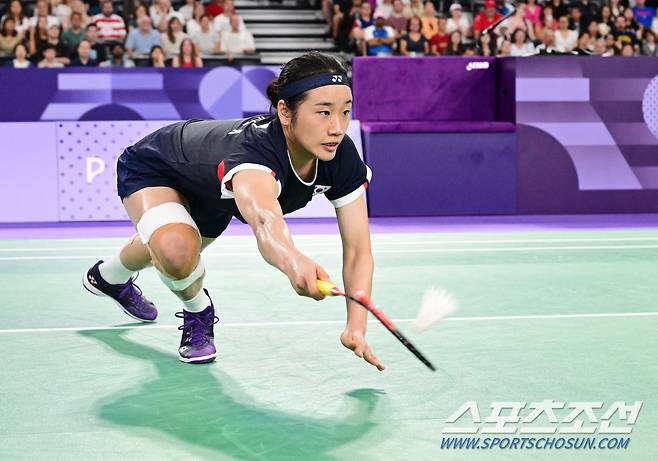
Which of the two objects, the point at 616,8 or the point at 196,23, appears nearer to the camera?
the point at 196,23

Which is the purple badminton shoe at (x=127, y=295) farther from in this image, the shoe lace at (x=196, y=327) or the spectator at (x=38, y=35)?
the spectator at (x=38, y=35)

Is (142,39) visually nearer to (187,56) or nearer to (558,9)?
(187,56)

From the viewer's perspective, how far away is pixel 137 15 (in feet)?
40.2

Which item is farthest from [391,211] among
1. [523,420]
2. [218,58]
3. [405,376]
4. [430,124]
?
[523,420]

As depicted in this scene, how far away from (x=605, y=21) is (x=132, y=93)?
7128 mm

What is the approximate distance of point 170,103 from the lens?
1024 cm

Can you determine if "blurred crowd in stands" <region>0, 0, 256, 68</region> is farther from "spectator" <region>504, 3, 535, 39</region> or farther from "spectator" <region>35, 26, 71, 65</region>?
"spectator" <region>504, 3, 535, 39</region>

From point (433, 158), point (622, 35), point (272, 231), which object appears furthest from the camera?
point (622, 35)

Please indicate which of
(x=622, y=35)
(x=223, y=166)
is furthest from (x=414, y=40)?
(x=223, y=166)

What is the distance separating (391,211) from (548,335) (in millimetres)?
5271

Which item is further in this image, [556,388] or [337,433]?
[556,388]

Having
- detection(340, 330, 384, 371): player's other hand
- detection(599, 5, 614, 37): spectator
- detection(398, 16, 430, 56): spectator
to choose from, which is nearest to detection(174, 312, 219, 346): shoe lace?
detection(340, 330, 384, 371): player's other hand

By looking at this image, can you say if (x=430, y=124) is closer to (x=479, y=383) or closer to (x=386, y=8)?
(x=386, y=8)

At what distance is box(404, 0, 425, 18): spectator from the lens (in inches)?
525
